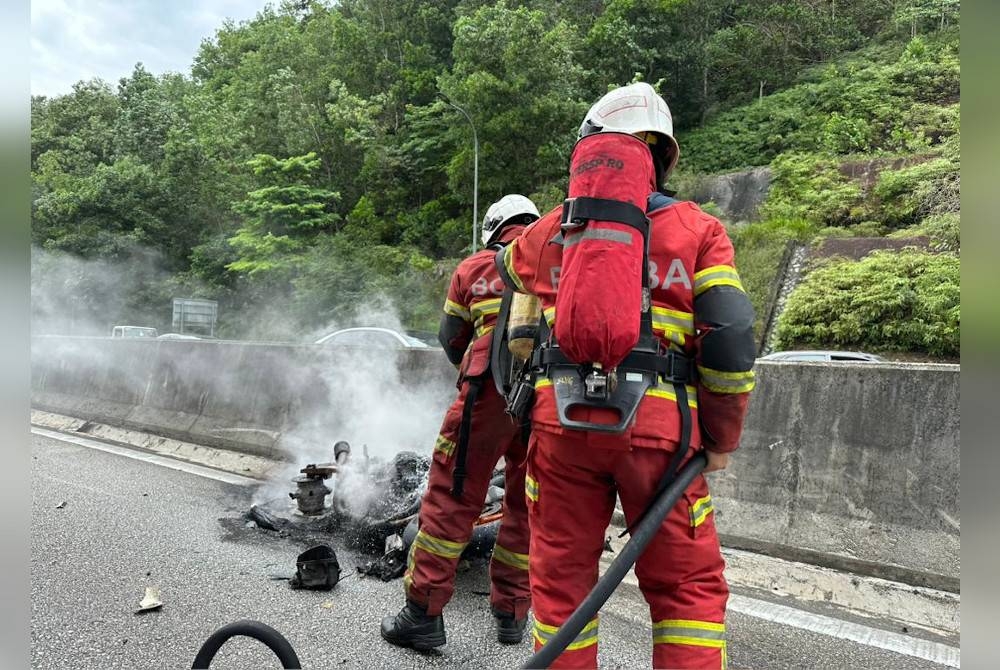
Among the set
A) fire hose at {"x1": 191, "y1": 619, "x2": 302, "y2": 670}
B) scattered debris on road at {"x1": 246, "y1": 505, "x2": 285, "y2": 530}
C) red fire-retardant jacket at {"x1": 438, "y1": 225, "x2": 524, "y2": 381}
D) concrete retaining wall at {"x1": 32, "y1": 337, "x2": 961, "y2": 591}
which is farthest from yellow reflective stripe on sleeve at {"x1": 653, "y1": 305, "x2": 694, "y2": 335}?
scattered debris on road at {"x1": 246, "y1": 505, "x2": 285, "y2": 530}

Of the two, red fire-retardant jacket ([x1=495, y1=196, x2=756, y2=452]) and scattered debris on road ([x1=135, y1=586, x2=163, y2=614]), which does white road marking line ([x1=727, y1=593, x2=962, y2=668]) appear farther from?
scattered debris on road ([x1=135, y1=586, x2=163, y2=614])

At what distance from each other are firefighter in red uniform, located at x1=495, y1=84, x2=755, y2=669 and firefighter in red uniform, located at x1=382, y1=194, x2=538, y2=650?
994mm

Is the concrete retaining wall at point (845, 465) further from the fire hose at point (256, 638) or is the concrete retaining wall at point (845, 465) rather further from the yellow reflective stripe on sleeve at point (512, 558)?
the fire hose at point (256, 638)

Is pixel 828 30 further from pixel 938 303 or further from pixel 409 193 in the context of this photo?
pixel 938 303

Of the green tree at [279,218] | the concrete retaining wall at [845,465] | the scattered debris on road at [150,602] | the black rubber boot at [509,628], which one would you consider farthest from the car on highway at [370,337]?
the green tree at [279,218]

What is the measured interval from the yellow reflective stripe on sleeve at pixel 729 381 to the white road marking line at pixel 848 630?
1850 mm

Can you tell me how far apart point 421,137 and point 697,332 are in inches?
1255

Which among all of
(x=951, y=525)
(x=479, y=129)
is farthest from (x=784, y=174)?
(x=951, y=525)

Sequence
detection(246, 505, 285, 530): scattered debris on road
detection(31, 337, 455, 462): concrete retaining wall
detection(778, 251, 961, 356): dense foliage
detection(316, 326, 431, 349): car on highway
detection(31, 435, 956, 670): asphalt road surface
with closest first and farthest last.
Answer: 1. detection(31, 435, 956, 670): asphalt road surface
2. detection(246, 505, 285, 530): scattered debris on road
3. detection(31, 337, 455, 462): concrete retaining wall
4. detection(316, 326, 431, 349): car on highway
5. detection(778, 251, 961, 356): dense foliage

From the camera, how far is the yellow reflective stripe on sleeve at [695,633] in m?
2.06

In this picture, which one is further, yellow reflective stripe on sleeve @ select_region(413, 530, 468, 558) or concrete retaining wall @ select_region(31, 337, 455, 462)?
concrete retaining wall @ select_region(31, 337, 455, 462)

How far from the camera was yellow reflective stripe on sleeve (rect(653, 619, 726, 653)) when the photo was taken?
81.0 inches

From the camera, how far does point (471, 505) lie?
3.39 metres

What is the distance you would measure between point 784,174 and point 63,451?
22719 millimetres
